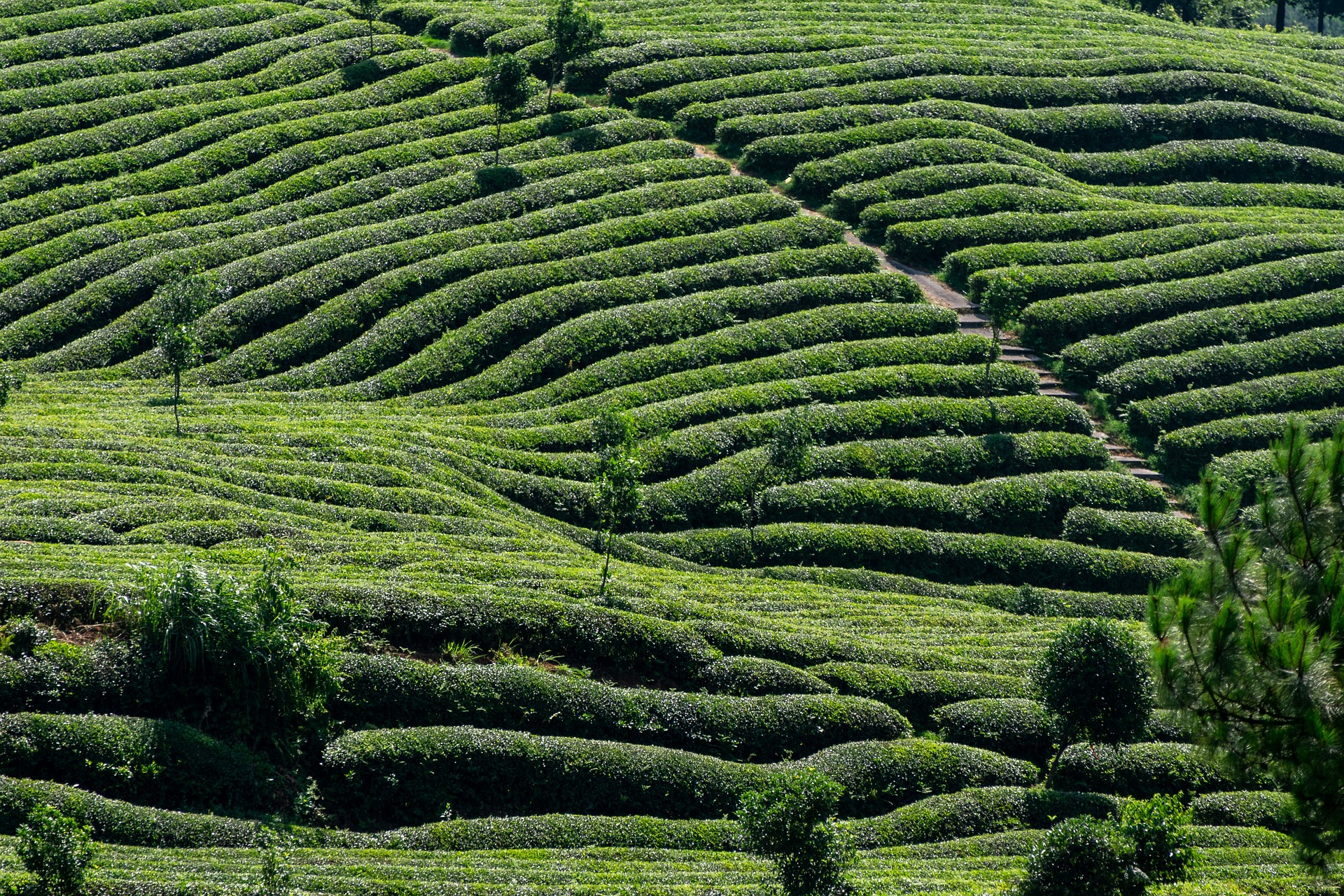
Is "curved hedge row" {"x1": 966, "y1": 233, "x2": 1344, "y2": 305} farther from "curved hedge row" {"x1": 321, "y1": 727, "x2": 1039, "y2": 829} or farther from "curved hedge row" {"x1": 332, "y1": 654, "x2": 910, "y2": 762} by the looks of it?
"curved hedge row" {"x1": 321, "y1": 727, "x2": 1039, "y2": 829}

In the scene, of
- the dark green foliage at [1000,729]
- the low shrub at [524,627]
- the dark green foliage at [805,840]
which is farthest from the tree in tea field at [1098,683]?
the dark green foliage at [805,840]

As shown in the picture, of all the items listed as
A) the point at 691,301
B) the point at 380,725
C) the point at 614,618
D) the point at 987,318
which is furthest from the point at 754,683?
the point at 987,318

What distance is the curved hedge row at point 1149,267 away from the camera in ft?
181

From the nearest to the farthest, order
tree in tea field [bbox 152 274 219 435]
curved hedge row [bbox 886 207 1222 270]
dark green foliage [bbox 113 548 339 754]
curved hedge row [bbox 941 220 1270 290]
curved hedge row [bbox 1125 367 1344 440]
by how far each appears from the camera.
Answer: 1. dark green foliage [bbox 113 548 339 754]
2. tree in tea field [bbox 152 274 219 435]
3. curved hedge row [bbox 1125 367 1344 440]
4. curved hedge row [bbox 941 220 1270 290]
5. curved hedge row [bbox 886 207 1222 270]

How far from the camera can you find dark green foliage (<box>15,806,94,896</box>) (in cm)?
1905

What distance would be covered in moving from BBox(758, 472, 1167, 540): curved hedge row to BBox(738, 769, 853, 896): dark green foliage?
20.4 meters

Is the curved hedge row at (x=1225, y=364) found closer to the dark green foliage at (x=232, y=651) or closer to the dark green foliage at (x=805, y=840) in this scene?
the dark green foliage at (x=805, y=840)

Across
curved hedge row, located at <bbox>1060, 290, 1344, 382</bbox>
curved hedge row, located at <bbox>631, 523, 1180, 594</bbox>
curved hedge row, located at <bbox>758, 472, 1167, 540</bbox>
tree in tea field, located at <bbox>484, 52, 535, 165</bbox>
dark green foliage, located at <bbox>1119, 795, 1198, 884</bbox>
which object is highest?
tree in tea field, located at <bbox>484, 52, 535, 165</bbox>

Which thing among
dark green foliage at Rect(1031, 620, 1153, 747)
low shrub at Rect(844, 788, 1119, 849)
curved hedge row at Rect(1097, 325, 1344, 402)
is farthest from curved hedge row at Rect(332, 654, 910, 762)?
curved hedge row at Rect(1097, 325, 1344, 402)

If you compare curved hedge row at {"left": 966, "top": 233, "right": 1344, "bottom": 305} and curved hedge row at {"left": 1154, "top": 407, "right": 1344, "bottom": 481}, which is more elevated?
A: curved hedge row at {"left": 966, "top": 233, "right": 1344, "bottom": 305}

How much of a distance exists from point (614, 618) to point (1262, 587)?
15543 millimetres

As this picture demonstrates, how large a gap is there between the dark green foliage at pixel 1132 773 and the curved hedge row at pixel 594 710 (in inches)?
178

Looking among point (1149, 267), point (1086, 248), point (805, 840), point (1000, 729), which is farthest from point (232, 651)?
point (1149, 267)

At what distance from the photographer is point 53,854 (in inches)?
751
